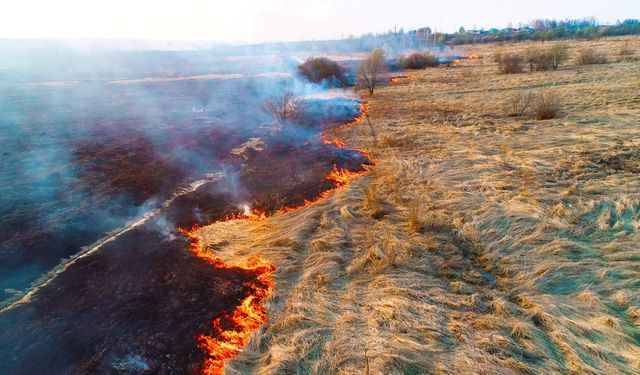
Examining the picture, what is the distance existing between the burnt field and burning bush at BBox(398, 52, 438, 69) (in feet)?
87.8

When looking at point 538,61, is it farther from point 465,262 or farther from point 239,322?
point 239,322

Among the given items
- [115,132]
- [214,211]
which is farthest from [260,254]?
[115,132]

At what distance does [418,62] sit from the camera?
143 ft

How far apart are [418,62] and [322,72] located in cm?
1691

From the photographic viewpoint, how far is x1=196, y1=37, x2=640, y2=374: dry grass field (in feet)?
16.0

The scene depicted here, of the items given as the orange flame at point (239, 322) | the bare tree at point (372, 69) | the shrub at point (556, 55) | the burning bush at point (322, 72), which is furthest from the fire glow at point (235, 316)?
the shrub at point (556, 55)

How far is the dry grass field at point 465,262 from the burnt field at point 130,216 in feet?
3.85

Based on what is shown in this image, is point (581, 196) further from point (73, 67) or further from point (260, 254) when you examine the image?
point (73, 67)

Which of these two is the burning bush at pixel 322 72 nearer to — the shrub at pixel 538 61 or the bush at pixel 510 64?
the bush at pixel 510 64

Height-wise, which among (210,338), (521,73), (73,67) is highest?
(73,67)

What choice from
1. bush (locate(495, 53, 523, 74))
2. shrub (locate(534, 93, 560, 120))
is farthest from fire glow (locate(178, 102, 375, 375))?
bush (locate(495, 53, 523, 74))

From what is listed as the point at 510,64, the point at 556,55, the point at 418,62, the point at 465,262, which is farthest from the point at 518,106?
the point at 418,62

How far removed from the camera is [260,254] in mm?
7707

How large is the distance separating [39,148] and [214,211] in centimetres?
1048
